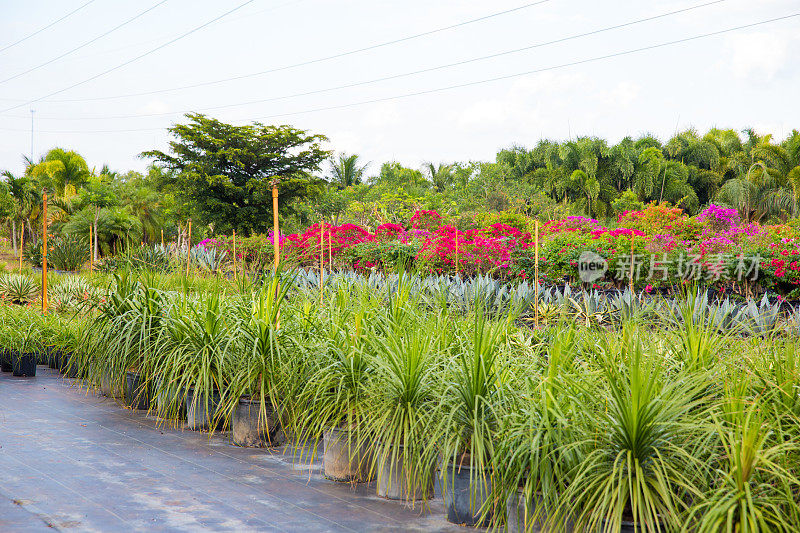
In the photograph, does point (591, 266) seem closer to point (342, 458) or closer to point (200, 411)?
point (200, 411)

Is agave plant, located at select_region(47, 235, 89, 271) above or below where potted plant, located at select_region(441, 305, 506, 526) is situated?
above

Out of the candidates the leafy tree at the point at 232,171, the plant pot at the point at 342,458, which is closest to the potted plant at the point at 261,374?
the plant pot at the point at 342,458

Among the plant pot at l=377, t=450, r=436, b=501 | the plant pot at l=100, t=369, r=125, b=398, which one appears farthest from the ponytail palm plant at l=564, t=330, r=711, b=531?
the plant pot at l=100, t=369, r=125, b=398

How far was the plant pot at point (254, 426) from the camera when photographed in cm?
488

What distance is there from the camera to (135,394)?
241 inches

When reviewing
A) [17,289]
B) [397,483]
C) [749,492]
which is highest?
[17,289]

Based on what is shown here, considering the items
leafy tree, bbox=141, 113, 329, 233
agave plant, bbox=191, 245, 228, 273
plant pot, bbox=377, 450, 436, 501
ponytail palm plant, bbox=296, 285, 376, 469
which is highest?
leafy tree, bbox=141, 113, 329, 233

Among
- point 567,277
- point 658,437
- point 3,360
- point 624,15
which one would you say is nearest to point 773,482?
point 658,437

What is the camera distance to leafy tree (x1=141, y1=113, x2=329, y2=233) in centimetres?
2769

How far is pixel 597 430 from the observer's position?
9.85 feet

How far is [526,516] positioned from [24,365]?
696 cm

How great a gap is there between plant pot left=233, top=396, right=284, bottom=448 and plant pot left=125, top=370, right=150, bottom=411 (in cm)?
153

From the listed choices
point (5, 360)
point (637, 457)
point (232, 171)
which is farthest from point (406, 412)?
point (232, 171)

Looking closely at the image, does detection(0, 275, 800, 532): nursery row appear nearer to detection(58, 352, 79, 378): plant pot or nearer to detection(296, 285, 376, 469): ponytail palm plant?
detection(296, 285, 376, 469): ponytail palm plant
